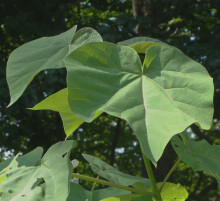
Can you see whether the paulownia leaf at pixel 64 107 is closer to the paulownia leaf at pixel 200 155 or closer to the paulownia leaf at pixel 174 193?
the paulownia leaf at pixel 200 155

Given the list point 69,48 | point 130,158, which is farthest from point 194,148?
point 130,158

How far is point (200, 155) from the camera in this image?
795 millimetres

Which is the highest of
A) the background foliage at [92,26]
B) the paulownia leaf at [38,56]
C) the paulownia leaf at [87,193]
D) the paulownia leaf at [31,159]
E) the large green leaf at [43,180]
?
the paulownia leaf at [38,56]

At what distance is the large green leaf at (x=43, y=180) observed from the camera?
0.64 m

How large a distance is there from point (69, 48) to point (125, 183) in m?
0.27

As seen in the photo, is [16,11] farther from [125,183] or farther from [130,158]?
[125,183]

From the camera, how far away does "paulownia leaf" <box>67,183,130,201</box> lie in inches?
30.0

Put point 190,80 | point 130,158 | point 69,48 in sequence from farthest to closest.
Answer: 1. point 130,158
2. point 69,48
3. point 190,80

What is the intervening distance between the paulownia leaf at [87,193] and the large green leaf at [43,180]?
7 centimetres

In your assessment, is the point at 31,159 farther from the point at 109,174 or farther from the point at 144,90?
the point at 144,90

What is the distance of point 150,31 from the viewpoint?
3387mm

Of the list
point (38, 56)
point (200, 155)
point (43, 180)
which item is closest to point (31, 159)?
point (43, 180)

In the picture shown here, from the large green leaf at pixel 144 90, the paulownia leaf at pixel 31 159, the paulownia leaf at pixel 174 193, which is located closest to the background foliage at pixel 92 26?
the paulownia leaf at pixel 174 193

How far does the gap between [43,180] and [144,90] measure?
0.78 ft
